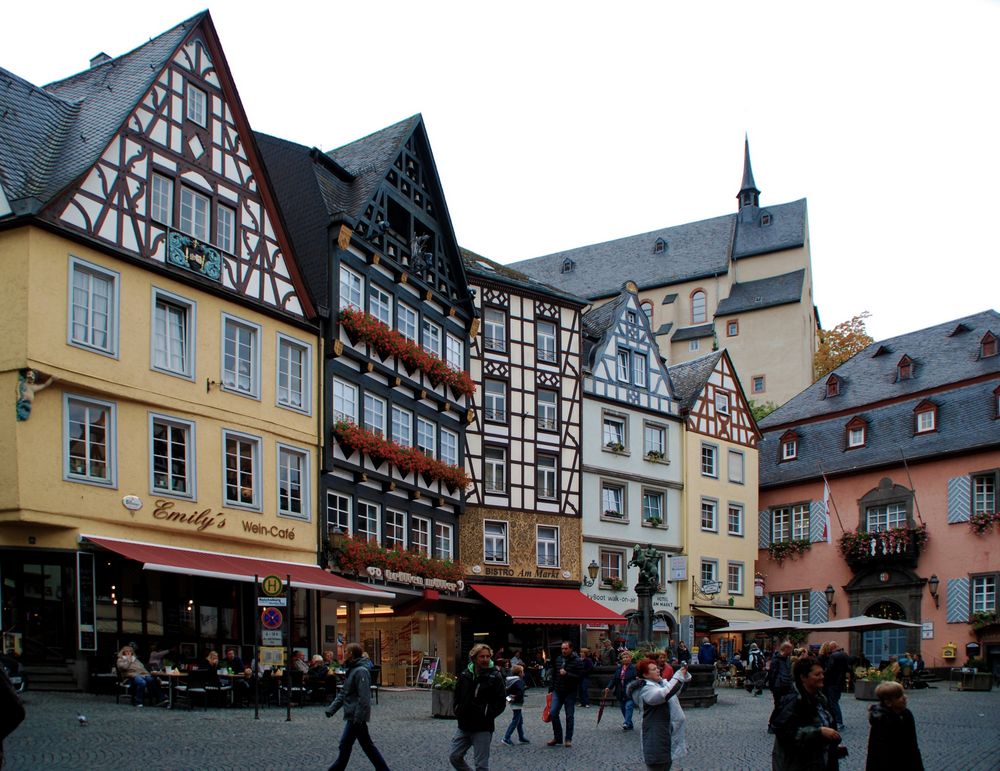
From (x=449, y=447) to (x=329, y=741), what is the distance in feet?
62.4

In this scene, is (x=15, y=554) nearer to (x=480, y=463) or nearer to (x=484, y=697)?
(x=484, y=697)

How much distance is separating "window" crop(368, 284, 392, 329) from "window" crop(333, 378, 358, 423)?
90.1 inches

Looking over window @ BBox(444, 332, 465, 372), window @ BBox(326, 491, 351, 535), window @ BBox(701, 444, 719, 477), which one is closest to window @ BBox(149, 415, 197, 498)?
window @ BBox(326, 491, 351, 535)

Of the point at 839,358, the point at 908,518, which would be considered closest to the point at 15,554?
the point at 908,518

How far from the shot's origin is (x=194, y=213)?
2692 centimetres

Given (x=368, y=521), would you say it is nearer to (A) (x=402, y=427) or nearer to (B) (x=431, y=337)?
(A) (x=402, y=427)

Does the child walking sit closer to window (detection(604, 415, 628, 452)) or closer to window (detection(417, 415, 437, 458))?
window (detection(417, 415, 437, 458))

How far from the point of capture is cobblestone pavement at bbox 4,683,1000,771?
15.5 m

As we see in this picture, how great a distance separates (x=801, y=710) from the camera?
9.48 meters

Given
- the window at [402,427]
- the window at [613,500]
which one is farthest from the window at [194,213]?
the window at [613,500]

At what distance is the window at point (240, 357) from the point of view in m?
27.2

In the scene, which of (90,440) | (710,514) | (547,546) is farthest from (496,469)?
(90,440)

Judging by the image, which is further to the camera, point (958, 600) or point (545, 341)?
point (958, 600)

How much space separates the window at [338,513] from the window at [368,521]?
0.40m
